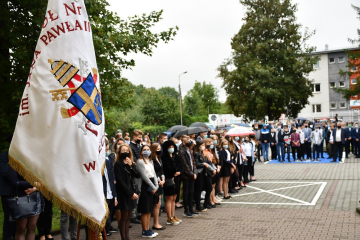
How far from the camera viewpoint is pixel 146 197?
7957 millimetres

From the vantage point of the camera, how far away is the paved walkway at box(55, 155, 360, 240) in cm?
796

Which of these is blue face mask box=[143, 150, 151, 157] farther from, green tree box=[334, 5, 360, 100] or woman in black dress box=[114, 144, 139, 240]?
green tree box=[334, 5, 360, 100]

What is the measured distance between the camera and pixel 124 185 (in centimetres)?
736

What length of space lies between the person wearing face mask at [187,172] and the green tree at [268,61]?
28417 mm

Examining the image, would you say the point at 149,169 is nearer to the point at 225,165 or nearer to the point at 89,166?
the point at 89,166

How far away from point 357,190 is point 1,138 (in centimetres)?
1148

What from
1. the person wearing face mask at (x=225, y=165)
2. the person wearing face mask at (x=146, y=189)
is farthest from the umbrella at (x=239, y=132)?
the person wearing face mask at (x=146, y=189)

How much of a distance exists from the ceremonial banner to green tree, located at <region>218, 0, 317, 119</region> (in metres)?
34.1

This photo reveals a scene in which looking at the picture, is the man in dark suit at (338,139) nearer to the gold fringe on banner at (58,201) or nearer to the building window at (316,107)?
the gold fringe on banner at (58,201)

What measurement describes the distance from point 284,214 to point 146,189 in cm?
396

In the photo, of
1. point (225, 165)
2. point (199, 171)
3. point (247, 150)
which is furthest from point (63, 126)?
point (247, 150)

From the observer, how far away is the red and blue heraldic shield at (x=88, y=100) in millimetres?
4047

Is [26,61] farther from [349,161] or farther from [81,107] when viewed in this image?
[349,161]

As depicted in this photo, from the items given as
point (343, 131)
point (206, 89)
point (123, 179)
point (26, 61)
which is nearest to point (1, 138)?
point (26, 61)
